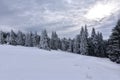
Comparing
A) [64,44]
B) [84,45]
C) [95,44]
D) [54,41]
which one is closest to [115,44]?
[84,45]

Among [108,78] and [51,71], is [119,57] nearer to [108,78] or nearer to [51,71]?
[108,78]

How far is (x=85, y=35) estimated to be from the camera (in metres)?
66.3

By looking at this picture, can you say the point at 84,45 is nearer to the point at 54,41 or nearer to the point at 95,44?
the point at 95,44

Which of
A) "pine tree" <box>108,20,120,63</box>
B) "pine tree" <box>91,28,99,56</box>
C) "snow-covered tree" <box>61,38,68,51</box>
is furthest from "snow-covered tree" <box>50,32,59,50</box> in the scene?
"pine tree" <box>108,20,120,63</box>

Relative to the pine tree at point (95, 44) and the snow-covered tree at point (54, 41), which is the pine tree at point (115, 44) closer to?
the pine tree at point (95, 44)

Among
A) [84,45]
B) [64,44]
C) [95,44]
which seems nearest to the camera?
[84,45]

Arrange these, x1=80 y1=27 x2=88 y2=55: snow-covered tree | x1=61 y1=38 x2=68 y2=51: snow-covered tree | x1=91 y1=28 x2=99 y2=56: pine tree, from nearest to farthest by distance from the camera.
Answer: x1=80 y1=27 x2=88 y2=55: snow-covered tree, x1=91 y1=28 x2=99 y2=56: pine tree, x1=61 y1=38 x2=68 y2=51: snow-covered tree

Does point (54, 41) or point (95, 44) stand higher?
point (54, 41)

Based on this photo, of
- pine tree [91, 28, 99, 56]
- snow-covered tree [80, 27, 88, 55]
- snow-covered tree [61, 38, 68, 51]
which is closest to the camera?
snow-covered tree [80, 27, 88, 55]

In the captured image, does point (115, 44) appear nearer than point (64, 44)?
Yes

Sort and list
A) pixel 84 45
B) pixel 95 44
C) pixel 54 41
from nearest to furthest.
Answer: pixel 84 45, pixel 95 44, pixel 54 41

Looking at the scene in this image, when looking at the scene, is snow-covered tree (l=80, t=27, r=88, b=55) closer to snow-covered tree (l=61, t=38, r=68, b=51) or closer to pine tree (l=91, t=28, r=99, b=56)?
pine tree (l=91, t=28, r=99, b=56)

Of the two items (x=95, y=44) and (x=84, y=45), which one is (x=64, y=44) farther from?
(x=84, y=45)

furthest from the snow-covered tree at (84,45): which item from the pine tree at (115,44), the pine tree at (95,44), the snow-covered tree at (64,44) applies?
the snow-covered tree at (64,44)
